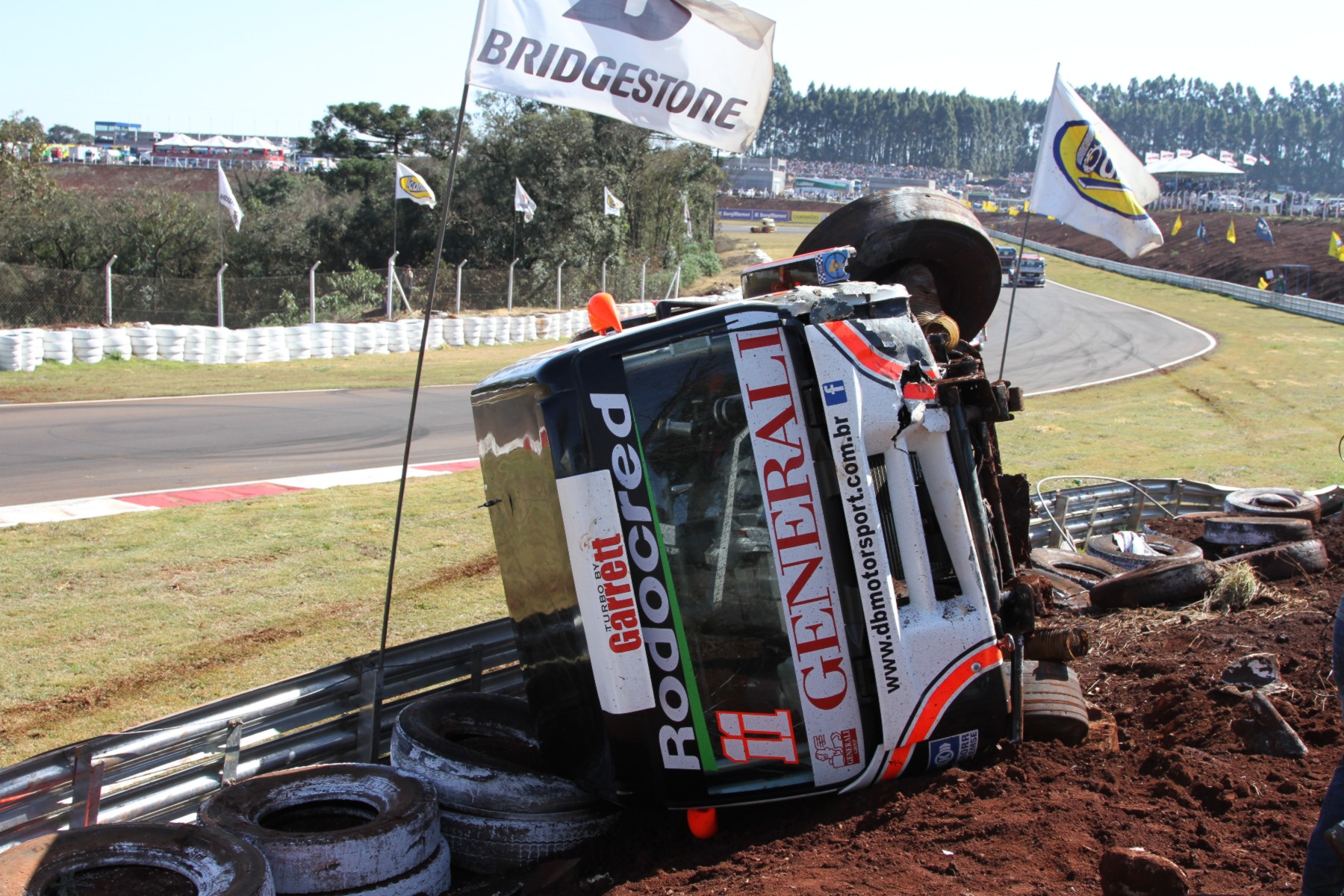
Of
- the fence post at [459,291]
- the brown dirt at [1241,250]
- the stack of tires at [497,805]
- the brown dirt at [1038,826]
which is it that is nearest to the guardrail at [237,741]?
the stack of tires at [497,805]

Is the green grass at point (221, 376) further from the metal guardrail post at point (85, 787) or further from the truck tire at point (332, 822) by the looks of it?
the truck tire at point (332, 822)

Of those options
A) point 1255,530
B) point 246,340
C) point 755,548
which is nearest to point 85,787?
point 755,548

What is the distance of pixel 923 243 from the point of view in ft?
21.8

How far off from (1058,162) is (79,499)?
11.8 metres

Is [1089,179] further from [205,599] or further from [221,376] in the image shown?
[221,376]

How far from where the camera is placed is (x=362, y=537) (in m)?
11.8

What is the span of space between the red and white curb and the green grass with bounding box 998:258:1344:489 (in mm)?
9153

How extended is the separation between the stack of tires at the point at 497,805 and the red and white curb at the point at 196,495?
27.0ft

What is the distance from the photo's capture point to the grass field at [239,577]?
7.68m

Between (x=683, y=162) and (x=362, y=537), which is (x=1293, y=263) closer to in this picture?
(x=683, y=162)

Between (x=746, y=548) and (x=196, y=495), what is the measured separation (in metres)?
10.9

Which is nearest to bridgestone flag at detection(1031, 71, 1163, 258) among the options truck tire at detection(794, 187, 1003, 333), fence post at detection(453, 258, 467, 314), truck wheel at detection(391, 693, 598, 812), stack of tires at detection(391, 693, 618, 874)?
truck tire at detection(794, 187, 1003, 333)

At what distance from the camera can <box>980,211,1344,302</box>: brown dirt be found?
2469 inches

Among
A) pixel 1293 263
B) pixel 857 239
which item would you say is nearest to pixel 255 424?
pixel 857 239
